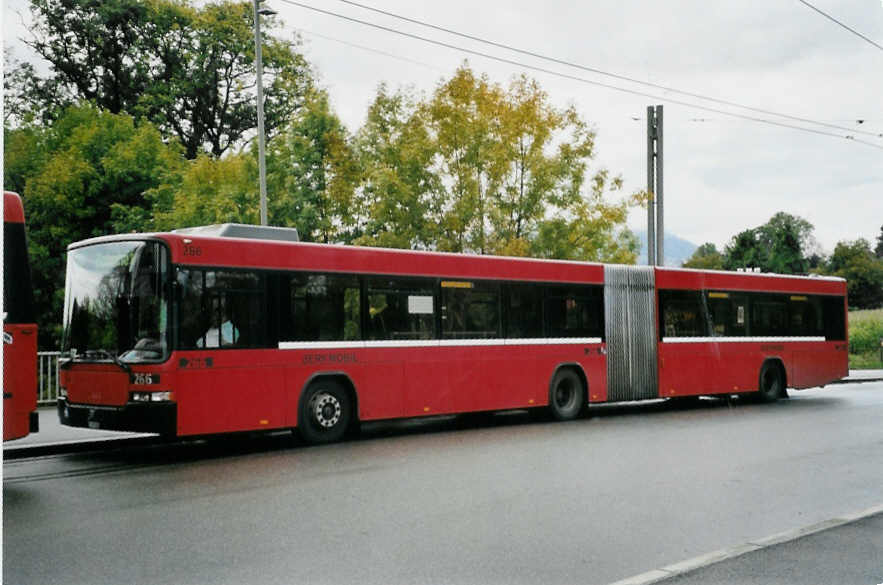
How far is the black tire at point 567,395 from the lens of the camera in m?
17.4

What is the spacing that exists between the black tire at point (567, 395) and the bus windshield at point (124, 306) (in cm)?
784

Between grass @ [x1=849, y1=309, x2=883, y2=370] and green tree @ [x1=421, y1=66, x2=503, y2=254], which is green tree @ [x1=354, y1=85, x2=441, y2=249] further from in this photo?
grass @ [x1=849, y1=309, x2=883, y2=370]

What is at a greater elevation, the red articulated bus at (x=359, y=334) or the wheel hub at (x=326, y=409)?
the red articulated bus at (x=359, y=334)

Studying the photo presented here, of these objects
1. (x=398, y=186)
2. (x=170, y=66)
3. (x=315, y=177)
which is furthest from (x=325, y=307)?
(x=170, y=66)

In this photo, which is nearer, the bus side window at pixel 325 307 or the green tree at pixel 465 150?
the bus side window at pixel 325 307

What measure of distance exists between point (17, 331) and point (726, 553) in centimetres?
731

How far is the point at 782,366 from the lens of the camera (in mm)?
22281

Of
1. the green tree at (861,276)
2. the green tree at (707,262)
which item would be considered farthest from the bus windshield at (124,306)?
the green tree at (707,262)

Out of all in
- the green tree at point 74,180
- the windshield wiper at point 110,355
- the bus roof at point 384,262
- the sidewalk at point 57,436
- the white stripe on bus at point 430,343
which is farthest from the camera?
the green tree at point 74,180

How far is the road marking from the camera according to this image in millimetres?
5664

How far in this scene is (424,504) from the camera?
8.71 metres

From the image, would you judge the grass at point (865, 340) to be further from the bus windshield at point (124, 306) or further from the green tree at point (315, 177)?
the bus windshield at point (124, 306)

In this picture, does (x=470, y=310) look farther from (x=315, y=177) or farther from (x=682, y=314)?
(x=315, y=177)

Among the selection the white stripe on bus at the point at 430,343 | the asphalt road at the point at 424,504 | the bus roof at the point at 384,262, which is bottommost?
the asphalt road at the point at 424,504
